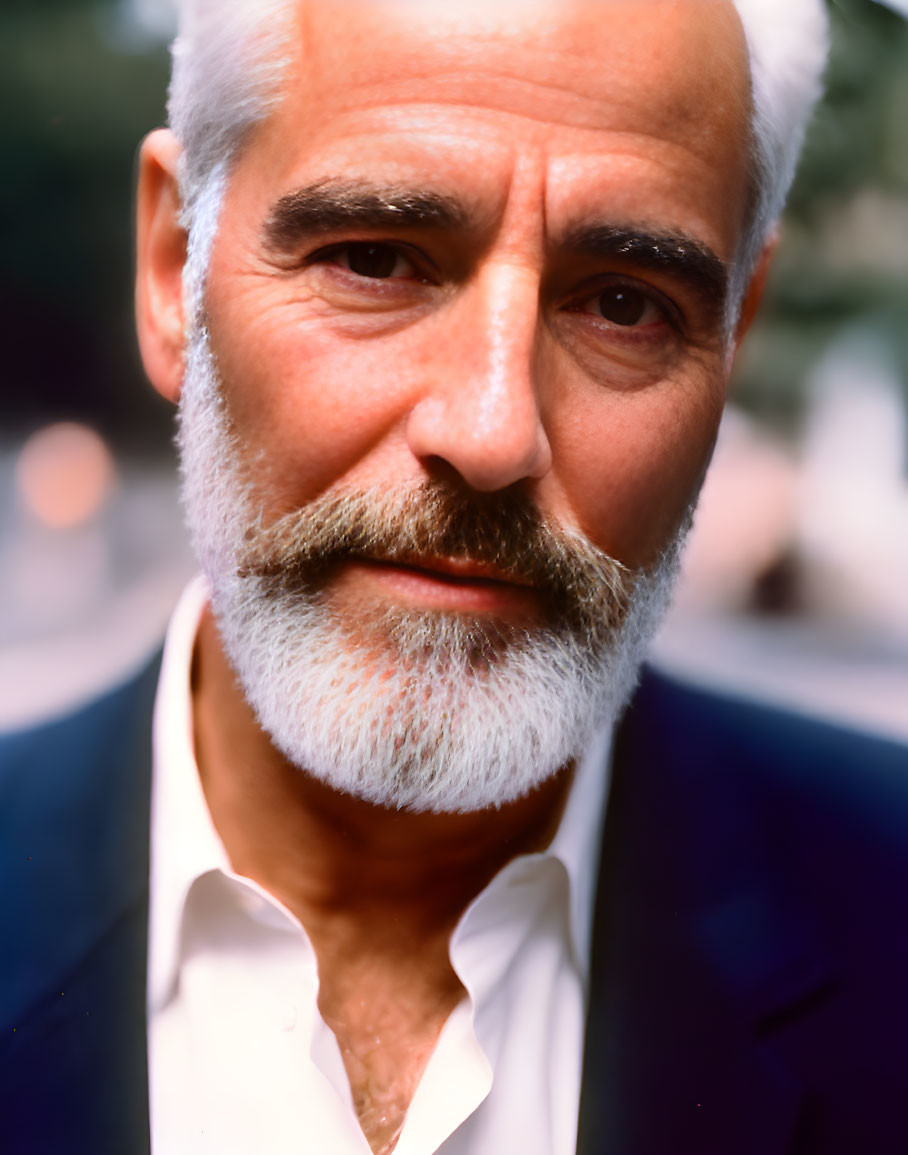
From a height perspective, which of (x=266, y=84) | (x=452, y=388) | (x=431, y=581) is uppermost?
(x=266, y=84)

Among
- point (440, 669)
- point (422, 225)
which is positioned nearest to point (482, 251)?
point (422, 225)

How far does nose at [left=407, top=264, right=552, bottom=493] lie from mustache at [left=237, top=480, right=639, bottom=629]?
0.08 feet

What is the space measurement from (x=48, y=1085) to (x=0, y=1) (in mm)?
991

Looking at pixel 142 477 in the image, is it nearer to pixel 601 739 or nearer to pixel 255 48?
pixel 255 48

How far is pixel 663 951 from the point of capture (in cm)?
84

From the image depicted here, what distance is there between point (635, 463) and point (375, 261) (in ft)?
0.86

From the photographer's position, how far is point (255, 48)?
28.9 inches

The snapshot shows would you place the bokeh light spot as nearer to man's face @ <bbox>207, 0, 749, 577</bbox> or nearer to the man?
the man

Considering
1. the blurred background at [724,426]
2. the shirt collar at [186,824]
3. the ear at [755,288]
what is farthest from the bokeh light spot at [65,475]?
the ear at [755,288]

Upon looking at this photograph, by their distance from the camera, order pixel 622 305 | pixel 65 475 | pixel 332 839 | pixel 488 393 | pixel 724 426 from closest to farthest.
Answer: pixel 488 393, pixel 622 305, pixel 332 839, pixel 65 475, pixel 724 426

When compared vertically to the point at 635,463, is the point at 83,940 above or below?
below

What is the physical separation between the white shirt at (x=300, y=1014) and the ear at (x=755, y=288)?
0.50m

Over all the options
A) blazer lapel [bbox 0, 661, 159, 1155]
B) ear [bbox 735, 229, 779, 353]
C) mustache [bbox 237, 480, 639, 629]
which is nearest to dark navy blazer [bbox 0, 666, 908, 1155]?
blazer lapel [bbox 0, 661, 159, 1155]

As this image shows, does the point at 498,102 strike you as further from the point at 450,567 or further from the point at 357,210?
the point at 450,567
